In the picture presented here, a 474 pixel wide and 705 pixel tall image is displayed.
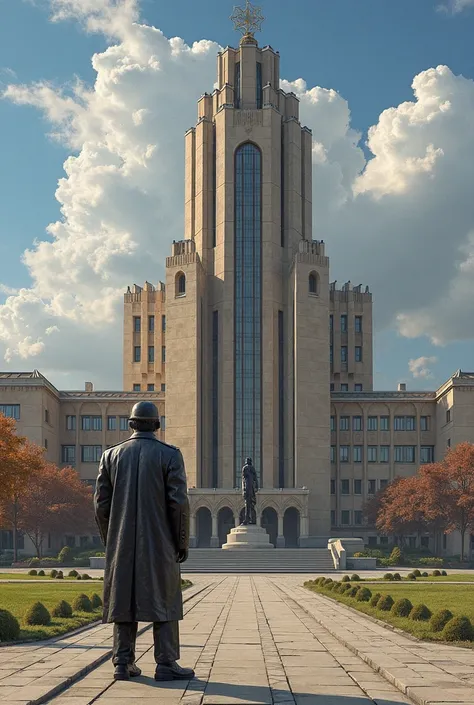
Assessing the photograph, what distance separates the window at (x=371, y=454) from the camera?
4473 inches

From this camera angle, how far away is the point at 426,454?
113m

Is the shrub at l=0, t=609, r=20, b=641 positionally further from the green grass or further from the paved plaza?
the green grass

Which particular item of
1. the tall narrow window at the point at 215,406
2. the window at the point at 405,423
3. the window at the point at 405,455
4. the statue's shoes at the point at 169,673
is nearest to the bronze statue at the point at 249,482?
the tall narrow window at the point at 215,406

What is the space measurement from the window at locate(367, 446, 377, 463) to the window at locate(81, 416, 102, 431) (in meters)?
31.5

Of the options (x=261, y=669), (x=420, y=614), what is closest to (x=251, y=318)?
(x=420, y=614)

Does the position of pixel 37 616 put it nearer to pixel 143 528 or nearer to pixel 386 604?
pixel 143 528

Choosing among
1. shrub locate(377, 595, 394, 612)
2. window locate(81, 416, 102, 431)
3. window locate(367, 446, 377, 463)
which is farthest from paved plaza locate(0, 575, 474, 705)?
window locate(81, 416, 102, 431)

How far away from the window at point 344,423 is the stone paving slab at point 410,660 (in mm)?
91391

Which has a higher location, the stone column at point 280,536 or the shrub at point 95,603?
the shrub at point 95,603

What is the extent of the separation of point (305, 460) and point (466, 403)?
59.5 feet

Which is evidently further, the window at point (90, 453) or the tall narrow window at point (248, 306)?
the window at point (90, 453)

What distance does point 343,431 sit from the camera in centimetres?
11431

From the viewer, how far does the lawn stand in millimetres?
19719

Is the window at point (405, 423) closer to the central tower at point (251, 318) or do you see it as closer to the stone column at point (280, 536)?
the central tower at point (251, 318)
